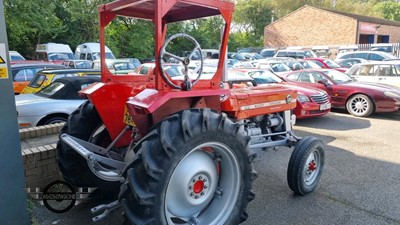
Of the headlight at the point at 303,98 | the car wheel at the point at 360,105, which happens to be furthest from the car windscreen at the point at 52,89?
the car wheel at the point at 360,105

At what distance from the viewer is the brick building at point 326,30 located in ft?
115

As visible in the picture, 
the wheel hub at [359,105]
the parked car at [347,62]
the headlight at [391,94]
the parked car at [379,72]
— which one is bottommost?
the wheel hub at [359,105]

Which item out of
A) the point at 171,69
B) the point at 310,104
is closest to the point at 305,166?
the point at 171,69

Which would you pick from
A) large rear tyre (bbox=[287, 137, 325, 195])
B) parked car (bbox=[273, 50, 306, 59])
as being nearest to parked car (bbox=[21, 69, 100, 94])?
large rear tyre (bbox=[287, 137, 325, 195])

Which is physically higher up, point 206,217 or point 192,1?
point 192,1

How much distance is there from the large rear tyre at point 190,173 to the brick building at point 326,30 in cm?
3592

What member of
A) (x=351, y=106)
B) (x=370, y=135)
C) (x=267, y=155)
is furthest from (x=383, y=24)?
(x=267, y=155)

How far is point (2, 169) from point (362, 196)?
417cm

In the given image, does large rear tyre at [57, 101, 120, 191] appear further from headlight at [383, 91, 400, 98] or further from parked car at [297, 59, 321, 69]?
parked car at [297, 59, 321, 69]

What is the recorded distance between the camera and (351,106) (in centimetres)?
991

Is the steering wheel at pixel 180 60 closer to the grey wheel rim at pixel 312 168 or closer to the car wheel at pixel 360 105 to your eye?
the grey wheel rim at pixel 312 168

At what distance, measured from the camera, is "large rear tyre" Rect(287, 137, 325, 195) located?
163 inches

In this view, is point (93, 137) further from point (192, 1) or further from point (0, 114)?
point (192, 1)

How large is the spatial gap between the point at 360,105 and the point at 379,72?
8.65 feet
